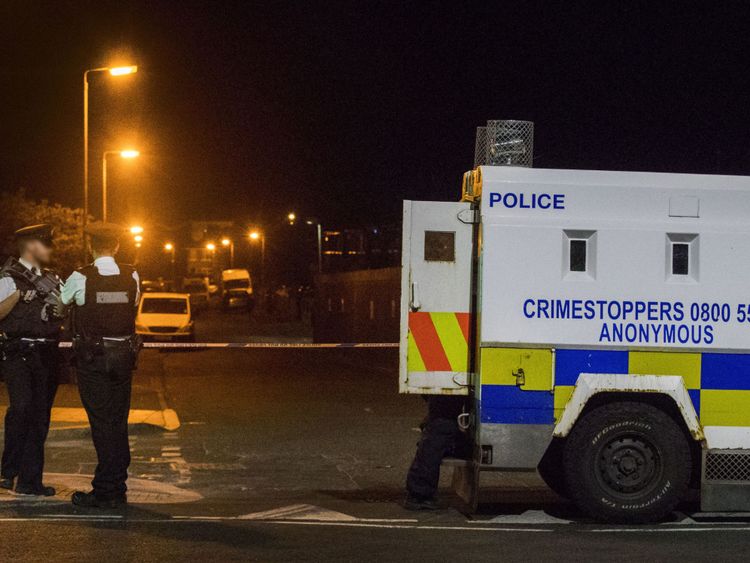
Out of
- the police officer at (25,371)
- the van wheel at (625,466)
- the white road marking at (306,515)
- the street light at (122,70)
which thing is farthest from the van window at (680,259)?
the street light at (122,70)

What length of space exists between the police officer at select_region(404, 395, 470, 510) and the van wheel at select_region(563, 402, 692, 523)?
84 cm

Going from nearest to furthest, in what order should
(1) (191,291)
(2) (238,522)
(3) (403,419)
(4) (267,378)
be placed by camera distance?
(2) (238,522) < (3) (403,419) < (4) (267,378) < (1) (191,291)

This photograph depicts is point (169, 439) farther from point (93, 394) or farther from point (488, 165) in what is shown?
point (488, 165)

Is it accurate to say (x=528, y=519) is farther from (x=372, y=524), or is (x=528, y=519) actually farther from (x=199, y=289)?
(x=199, y=289)

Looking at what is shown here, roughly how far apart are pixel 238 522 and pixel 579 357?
2565 mm

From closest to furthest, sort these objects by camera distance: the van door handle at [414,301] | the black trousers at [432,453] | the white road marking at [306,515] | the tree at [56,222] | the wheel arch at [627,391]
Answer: the wheel arch at [627,391]
the white road marking at [306,515]
the van door handle at [414,301]
the black trousers at [432,453]
the tree at [56,222]

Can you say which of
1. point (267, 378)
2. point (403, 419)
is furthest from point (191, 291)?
point (403, 419)

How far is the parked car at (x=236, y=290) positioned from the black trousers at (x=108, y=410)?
75.1m

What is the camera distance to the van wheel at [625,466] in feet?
26.3

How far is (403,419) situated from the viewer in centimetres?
1650

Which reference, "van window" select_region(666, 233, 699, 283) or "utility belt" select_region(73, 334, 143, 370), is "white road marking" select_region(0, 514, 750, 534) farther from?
"van window" select_region(666, 233, 699, 283)

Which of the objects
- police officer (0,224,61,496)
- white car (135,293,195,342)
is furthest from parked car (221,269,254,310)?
police officer (0,224,61,496)

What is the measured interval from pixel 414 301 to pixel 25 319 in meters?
2.92

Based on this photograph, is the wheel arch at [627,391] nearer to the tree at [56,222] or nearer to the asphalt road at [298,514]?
the asphalt road at [298,514]
